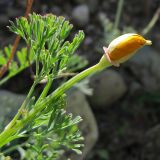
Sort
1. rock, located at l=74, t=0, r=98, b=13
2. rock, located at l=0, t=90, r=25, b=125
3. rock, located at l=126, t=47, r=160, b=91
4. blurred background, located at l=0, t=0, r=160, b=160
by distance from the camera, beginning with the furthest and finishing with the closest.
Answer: rock, located at l=74, t=0, r=98, b=13, rock, located at l=126, t=47, r=160, b=91, blurred background, located at l=0, t=0, r=160, b=160, rock, located at l=0, t=90, r=25, b=125

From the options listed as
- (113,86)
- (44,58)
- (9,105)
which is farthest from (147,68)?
(44,58)

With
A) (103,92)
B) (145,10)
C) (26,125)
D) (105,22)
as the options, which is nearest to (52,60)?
(26,125)

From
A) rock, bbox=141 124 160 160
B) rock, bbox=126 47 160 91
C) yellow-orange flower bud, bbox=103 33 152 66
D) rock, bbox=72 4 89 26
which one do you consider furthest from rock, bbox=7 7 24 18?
yellow-orange flower bud, bbox=103 33 152 66

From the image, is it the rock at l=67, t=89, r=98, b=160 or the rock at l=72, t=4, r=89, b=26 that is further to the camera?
the rock at l=72, t=4, r=89, b=26

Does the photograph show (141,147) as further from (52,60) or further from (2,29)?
(52,60)

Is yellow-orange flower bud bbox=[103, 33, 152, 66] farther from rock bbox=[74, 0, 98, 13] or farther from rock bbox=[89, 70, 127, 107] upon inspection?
rock bbox=[74, 0, 98, 13]

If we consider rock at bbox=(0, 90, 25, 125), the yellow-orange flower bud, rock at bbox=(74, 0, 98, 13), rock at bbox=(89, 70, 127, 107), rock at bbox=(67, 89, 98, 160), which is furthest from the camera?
rock at bbox=(74, 0, 98, 13)

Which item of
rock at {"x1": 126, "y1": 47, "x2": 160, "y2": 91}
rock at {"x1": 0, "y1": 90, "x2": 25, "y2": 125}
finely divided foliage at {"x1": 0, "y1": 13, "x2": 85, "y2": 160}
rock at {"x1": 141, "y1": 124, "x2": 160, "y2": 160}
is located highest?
finely divided foliage at {"x1": 0, "y1": 13, "x2": 85, "y2": 160}
